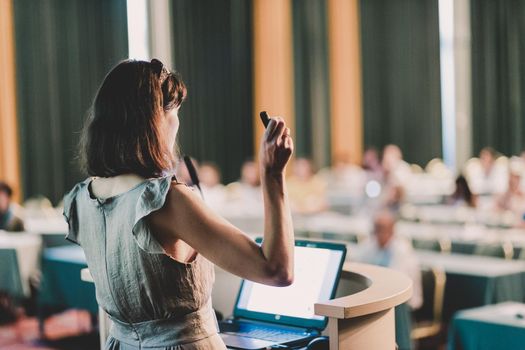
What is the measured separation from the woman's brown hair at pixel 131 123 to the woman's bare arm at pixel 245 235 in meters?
0.11

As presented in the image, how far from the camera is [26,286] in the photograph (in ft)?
19.8

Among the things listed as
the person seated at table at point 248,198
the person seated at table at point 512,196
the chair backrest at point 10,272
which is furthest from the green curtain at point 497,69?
the chair backrest at point 10,272

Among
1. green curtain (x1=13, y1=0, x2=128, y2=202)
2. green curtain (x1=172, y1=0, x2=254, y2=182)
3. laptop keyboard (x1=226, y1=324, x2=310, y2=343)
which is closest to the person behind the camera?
laptop keyboard (x1=226, y1=324, x2=310, y2=343)

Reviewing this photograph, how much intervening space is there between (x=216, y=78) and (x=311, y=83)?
202 centimetres

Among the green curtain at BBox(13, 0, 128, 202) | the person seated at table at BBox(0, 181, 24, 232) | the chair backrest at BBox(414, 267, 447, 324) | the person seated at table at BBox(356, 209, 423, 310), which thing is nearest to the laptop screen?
the person seated at table at BBox(356, 209, 423, 310)

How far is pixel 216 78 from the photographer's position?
11.6m

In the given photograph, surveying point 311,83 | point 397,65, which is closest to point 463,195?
point 311,83

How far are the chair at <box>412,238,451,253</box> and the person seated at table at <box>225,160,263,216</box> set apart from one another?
2.62 meters

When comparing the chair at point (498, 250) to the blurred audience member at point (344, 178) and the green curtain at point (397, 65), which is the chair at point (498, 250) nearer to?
the blurred audience member at point (344, 178)

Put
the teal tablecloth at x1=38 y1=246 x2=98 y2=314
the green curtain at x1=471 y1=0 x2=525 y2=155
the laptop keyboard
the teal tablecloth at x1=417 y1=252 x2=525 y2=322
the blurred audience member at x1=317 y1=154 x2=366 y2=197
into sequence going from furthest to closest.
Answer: the green curtain at x1=471 y1=0 x2=525 y2=155 → the blurred audience member at x1=317 y1=154 x2=366 y2=197 → the teal tablecloth at x1=38 y1=246 x2=98 y2=314 → the teal tablecloth at x1=417 y1=252 x2=525 y2=322 → the laptop keyboard

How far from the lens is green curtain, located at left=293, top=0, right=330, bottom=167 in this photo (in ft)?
42.2

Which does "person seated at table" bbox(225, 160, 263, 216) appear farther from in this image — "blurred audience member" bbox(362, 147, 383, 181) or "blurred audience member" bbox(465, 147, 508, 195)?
"blurred audience member" bbox(465, 147, 508, 195)

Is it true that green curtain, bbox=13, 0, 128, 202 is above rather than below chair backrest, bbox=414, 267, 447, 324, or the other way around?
above

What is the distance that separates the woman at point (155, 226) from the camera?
1.34 metres
